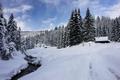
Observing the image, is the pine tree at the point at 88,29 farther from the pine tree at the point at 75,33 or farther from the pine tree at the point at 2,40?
the pine tree at the point at 2,40

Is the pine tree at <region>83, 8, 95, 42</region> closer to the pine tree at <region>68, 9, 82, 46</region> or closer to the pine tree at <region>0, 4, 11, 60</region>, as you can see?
the pine tree at <region>68, 9, 82, 46</region>

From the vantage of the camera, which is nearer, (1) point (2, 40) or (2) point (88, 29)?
(1) point (2, 40)

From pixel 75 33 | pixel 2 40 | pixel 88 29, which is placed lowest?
pixel 2 40

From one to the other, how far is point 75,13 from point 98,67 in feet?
115

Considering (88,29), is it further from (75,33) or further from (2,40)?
(2,40)

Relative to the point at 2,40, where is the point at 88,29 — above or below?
above

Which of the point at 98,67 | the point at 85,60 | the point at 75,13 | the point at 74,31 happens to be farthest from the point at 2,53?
the point at 75,13

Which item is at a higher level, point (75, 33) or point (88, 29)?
point (88, 29)

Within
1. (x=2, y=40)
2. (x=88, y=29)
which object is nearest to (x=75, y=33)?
(x=88, y=29)

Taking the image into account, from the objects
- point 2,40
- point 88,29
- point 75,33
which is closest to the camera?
point 2,40

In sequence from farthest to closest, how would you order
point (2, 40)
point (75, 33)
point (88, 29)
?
point (88, 29) < point (75, 33) < point (2, 40)

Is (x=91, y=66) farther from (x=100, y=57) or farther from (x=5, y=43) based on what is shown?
(x=5, y=43)

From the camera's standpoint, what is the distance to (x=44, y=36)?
178500 millimetres

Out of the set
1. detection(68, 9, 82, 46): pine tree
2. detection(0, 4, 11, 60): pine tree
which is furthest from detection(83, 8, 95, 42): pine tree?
detection(0, 4, 11, 60): pine tree
